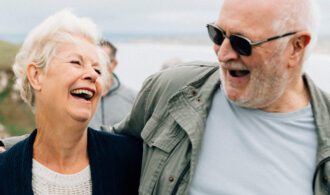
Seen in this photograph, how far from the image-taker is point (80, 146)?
120 inches

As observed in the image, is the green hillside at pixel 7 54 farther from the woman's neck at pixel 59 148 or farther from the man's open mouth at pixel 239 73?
the man's open mouth at pixel 239 73

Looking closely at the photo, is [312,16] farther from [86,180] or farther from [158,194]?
[86,180]

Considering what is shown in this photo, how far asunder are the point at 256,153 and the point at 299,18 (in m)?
0.69

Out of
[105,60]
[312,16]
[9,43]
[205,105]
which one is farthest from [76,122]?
[9,43]

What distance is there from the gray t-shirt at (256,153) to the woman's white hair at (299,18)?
0.39 meters

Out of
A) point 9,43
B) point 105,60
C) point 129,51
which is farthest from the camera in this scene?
point 129,51

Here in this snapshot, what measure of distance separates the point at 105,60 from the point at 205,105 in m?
0.56

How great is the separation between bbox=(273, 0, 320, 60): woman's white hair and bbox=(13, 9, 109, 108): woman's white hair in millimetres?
912

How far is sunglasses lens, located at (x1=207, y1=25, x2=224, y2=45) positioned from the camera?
9.78 ft

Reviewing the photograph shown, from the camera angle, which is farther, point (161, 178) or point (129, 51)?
point (129, 51)

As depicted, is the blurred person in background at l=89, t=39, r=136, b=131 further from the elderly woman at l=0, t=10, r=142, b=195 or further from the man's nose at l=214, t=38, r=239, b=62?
the man's nose at l=214, t=38, r=239, b=62

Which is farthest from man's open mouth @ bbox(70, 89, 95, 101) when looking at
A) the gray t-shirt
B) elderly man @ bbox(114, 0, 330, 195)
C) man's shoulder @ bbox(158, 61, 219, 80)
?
the gray t-shirt

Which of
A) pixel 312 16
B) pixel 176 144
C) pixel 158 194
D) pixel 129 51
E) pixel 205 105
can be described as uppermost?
pixel 312 16

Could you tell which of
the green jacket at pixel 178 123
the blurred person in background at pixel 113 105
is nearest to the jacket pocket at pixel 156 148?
the green jacket at pixel 178 123
